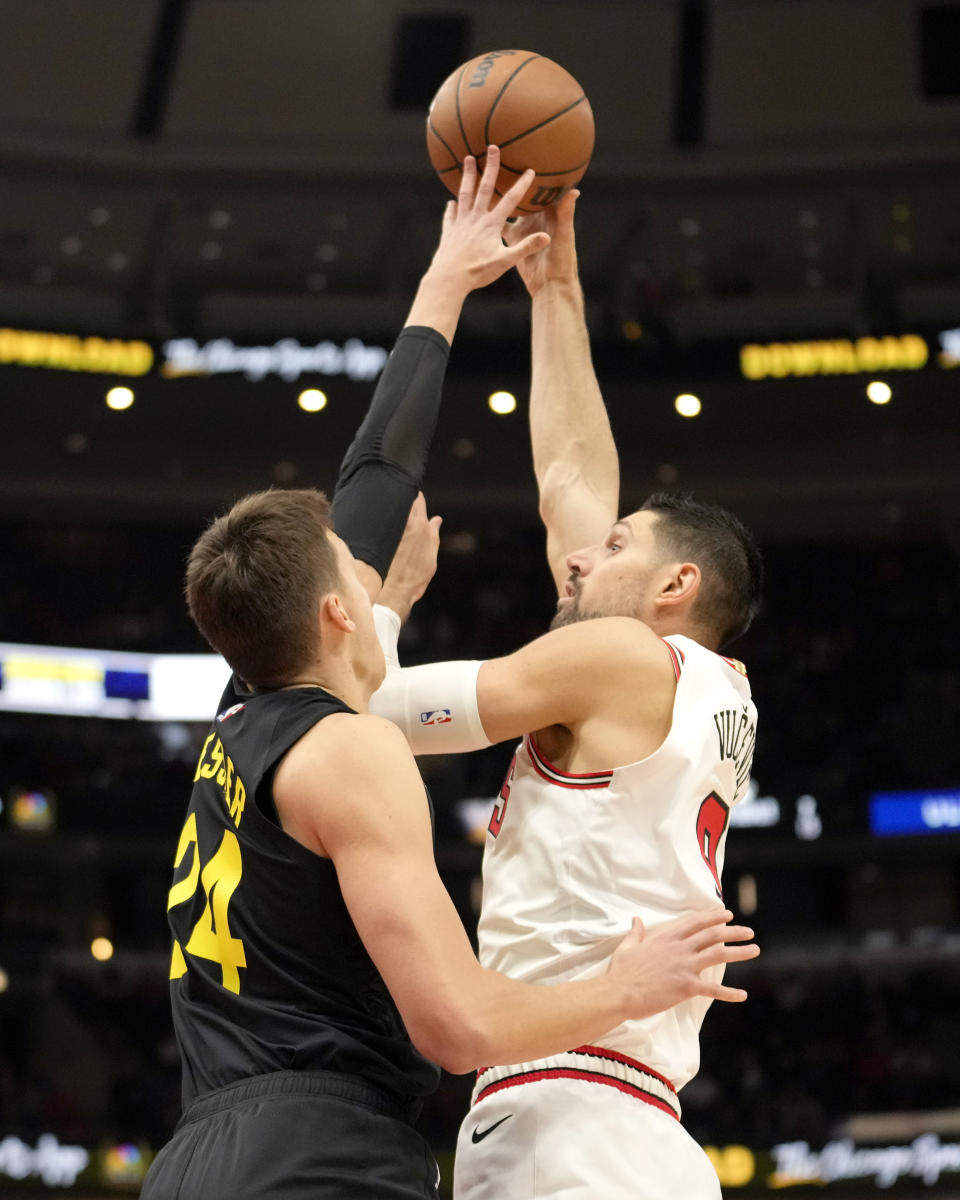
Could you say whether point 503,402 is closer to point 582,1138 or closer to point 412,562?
point 412,562

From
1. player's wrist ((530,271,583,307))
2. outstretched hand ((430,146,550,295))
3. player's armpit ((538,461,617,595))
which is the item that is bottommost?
player's armpit ((538,461,617,595))

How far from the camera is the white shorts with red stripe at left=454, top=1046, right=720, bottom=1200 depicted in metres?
2.58

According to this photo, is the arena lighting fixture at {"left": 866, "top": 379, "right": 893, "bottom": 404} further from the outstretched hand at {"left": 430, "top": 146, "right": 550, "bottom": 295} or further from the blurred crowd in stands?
the outstretched hand at {"left": 430, "top": 146, "right": 550, "bottom": 295}

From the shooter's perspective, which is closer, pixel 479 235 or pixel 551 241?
pixel 479 235

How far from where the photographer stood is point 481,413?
16.7 meters

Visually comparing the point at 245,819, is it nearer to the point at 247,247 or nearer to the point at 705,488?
the point at 247,247

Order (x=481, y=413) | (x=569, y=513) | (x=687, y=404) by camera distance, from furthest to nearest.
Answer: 1. (x=481, y=413)
2. (x=687, y=404)
3. (x=569, y=513)

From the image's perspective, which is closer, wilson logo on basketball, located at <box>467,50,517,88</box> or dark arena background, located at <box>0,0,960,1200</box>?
wilson logo on basketball, located at <box>467,50,517,88</box>

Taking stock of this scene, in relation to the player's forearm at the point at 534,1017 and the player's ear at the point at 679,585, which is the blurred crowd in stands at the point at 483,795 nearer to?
the player's ear at the point at 679,585

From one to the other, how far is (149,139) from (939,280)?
355 inches

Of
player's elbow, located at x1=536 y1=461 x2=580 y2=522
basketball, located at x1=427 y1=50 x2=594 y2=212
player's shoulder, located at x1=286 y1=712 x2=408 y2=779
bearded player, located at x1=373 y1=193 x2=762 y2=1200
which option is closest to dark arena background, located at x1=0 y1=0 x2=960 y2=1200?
player's elbow, located at x1=536 y1=461 x2=580 y2=522

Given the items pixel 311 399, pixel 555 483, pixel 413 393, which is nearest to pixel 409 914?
pixel 413 393

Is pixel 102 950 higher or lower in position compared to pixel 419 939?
lower

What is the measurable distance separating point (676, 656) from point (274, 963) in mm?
1057
